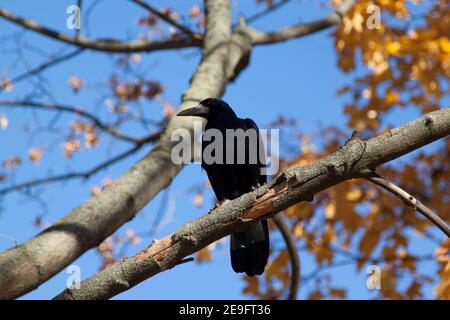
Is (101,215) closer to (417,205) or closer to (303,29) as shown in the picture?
(417,205)

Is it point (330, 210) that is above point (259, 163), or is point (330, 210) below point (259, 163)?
above

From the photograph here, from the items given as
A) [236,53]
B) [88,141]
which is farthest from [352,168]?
[88,141]

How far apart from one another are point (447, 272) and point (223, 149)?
1.74 metres

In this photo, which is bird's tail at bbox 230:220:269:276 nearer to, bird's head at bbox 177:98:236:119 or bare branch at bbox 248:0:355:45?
bird's head at bbox 177:98:236:119

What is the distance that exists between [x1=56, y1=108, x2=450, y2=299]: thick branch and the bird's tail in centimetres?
104

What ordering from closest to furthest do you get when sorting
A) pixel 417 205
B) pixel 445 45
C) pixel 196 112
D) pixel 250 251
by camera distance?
1. pixel 417 205
2. pixel 250 251
3. pixel 196 112
4. pixel 445 45

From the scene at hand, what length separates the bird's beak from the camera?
4445 millimetres

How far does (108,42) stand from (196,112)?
161 cm

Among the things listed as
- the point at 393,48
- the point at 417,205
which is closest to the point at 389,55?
the point at 393,48

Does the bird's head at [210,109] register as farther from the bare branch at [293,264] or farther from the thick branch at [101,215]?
the bare branch at [293,264]

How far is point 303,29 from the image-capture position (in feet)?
20.5

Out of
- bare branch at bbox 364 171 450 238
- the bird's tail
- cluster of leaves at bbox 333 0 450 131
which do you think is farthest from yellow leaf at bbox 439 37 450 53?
bare branch at bbox 364 171 450 238
